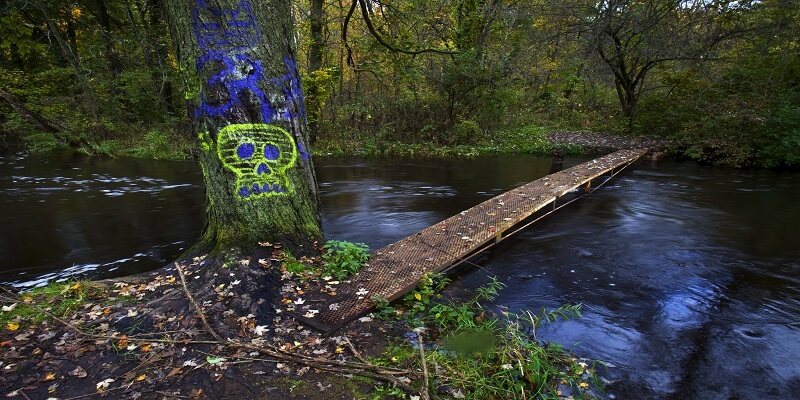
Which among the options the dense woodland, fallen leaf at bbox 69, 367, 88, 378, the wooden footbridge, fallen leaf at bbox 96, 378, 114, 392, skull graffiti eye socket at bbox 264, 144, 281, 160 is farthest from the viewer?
the dense woodland

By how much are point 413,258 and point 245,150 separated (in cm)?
228

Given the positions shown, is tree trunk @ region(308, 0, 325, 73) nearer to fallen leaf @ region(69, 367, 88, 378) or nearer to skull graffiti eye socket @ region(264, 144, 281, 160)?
skull graffiti eye socket @ region(264, 144, 281, 160)

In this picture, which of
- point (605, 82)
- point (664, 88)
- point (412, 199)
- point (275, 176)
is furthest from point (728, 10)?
point (605, 82)

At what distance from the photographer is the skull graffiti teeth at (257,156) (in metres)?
4.08

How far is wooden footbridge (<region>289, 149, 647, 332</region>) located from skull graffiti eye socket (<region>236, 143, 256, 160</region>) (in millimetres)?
1470

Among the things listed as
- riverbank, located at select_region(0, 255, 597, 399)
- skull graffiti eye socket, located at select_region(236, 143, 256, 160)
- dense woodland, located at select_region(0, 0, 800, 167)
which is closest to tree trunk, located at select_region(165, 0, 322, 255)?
skull graffiti eye socket, located at select_region(236, 143, 256, 160)

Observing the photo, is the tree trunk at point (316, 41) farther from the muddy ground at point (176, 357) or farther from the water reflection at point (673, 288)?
the muddy ground at point (176, 357)

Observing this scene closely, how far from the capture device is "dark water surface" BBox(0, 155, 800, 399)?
3750 mm

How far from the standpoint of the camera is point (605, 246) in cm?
658

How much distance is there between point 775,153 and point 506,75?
938 centimetres

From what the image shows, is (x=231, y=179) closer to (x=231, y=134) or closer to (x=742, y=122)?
(x=231, y=134)

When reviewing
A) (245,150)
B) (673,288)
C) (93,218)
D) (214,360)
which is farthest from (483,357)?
(93,218)

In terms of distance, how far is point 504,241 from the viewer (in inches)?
266

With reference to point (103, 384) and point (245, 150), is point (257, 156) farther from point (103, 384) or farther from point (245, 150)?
point (103, 384)
